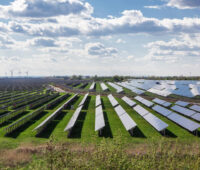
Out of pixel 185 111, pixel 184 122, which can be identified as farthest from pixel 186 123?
pixel 185 111

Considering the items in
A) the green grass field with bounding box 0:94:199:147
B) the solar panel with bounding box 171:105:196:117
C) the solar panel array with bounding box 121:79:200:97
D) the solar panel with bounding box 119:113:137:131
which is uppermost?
the solar panel array with bounding box 121:79:200:97

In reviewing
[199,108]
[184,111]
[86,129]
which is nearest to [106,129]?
[86,129]

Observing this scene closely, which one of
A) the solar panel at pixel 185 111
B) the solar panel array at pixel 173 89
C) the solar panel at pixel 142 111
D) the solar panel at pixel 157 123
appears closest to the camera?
the solar panel at pixel 157 123

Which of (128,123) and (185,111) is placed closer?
(128,123)

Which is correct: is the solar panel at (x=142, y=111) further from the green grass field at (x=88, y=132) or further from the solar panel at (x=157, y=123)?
the solar panel at (x=157, y=123)

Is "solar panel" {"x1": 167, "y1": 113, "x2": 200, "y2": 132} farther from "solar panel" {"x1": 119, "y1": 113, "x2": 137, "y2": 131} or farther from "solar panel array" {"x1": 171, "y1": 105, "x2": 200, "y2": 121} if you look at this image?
"solar panel" {"x1": 119, "y1": 113, "x2": 137, "y2": 131}

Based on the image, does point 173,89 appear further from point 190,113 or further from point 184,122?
point 184,122

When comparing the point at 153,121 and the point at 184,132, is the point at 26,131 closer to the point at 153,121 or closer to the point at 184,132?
the point at 153,121

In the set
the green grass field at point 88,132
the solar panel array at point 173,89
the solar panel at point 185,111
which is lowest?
the green grass field at point 88,132

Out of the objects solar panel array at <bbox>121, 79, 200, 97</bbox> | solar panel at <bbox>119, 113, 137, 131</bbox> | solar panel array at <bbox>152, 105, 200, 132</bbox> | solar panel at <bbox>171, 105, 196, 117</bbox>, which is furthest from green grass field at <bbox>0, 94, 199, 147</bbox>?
solar panel array at <bbox>121, 79, 200, 97</bbox>

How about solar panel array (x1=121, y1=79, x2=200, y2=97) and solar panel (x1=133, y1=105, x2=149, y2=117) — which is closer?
solar panel (x1=133, y1=105, x2=149, y2=117)

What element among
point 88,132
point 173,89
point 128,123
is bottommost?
point 88,132

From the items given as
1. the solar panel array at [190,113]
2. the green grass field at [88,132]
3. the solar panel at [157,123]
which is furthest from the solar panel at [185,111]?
the solar panel at [157,123]
